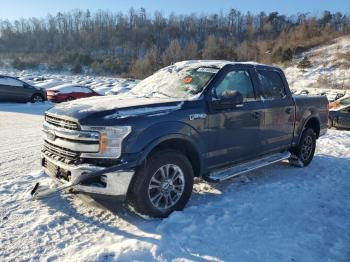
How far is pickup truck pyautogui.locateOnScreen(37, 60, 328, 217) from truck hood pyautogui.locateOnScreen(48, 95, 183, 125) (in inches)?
0.4

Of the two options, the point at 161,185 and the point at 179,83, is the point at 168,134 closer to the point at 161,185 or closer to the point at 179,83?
the point at 161,185

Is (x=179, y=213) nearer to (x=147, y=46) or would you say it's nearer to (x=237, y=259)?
(x=237, y=259)

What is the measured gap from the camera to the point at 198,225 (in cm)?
453

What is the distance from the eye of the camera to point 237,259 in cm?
385

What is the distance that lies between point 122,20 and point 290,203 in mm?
158854

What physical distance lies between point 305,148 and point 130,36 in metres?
139

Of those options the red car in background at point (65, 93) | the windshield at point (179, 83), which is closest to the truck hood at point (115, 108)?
the windshield at point (179, 83)

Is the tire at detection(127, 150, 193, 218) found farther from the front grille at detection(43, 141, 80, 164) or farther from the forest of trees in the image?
the forest of trees

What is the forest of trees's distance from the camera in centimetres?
10804

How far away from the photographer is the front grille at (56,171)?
450 centimetres

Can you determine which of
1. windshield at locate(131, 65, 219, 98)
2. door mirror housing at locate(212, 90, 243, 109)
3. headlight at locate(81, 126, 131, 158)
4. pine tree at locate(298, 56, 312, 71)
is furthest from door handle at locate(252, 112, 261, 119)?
pine tree at locate(298, 56, 312, 71)

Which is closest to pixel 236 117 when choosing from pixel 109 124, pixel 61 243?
pixel 109 124

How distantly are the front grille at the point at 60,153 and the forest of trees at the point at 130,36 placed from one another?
297ft

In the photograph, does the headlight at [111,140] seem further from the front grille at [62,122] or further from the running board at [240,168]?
the running board at [240,168]
